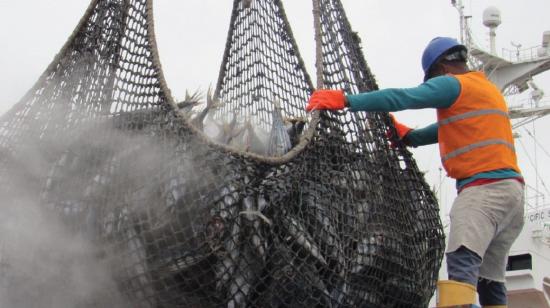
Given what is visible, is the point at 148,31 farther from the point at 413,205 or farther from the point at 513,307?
the point at 513,307

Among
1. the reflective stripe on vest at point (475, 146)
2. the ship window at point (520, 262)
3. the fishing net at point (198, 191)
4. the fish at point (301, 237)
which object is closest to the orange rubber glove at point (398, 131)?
the fishing net at point (198, 191)

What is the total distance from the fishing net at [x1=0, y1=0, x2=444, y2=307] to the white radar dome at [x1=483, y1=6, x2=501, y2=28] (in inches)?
704

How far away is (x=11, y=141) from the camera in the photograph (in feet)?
14.9

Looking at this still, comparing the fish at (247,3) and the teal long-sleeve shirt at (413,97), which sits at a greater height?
the fish at (247,3)

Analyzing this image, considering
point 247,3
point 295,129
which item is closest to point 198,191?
point 295,129

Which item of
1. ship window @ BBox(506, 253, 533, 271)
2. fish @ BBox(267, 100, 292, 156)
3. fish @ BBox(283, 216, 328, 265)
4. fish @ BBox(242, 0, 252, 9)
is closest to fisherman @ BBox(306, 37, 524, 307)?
fish @ BBox(267, 100, 292, 156)

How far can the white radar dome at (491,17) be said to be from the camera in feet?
70.9

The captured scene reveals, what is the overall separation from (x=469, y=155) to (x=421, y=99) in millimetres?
437

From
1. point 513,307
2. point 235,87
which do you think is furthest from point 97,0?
point 513,307

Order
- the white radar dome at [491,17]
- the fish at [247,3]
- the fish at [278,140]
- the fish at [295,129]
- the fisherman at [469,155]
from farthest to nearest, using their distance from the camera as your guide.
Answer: the white radar dome at [491,17]
the fish at [247,3]
the fish at [295,129]
the fish at [278,140]
the fisherman at [469,155]

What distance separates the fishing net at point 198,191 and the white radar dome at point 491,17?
17893 mm

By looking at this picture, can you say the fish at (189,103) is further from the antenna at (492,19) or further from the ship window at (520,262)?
the antenna at (492,19)

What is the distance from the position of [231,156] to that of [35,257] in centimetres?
124

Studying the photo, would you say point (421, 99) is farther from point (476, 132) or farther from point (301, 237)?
point (301, 237)
